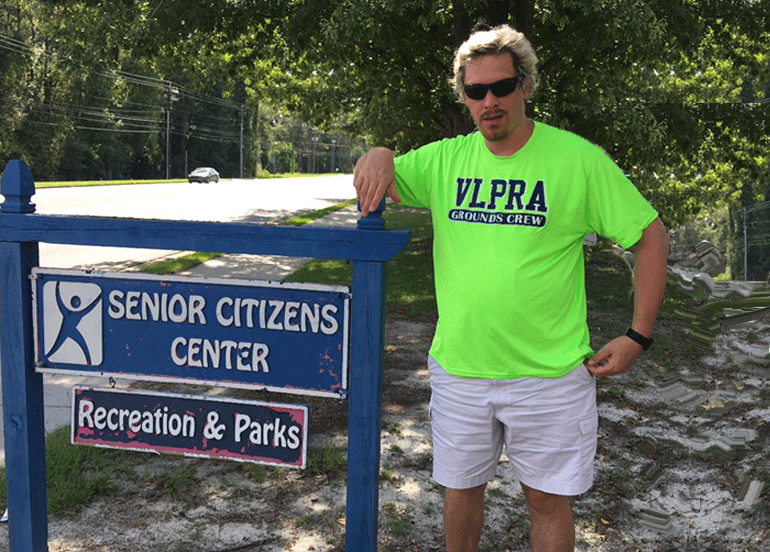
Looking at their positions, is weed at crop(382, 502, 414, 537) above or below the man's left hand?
below

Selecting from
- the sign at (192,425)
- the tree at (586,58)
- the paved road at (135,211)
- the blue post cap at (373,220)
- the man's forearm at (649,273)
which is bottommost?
the paved road at (135,211)

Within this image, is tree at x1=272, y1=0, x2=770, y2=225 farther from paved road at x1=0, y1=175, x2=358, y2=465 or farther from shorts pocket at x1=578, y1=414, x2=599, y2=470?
shorts pocket at x1=578, y1=414, x2=599, y2=470

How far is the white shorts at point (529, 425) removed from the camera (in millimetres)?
2391

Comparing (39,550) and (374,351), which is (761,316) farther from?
(39,550)

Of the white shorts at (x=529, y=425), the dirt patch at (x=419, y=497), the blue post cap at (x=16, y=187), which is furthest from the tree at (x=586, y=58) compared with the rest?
the white shorts at (x=529, y=425)

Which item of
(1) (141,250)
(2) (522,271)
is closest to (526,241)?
(2) (522,271)

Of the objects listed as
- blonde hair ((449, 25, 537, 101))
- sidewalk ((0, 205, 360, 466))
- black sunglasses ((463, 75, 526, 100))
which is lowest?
sidewalk ((0, 205, 360, 466))

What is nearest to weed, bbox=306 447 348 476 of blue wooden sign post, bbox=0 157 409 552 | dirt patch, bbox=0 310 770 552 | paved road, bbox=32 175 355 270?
dirt patch, bbox=0 310 770 552

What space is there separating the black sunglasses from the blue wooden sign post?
0.45 m

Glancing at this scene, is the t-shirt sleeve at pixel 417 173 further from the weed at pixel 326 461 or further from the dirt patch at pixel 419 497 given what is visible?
the weed at pixel 326 461

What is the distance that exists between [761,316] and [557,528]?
4.93 metres

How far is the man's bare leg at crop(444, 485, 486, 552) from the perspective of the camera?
8.51 ft

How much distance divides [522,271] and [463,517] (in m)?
0.85

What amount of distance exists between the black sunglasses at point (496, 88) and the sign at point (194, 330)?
0.70 m
